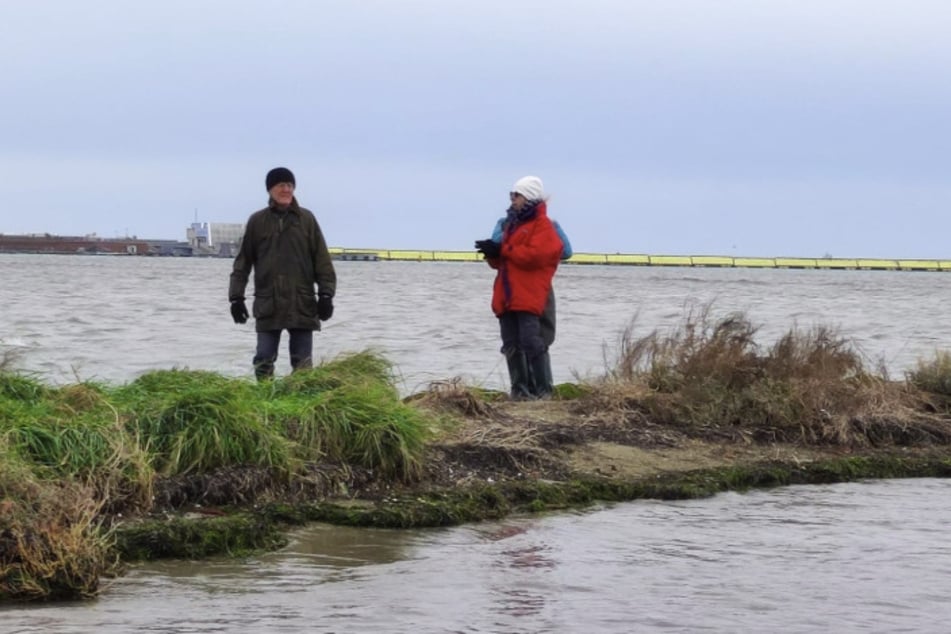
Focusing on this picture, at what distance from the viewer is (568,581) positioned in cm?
691

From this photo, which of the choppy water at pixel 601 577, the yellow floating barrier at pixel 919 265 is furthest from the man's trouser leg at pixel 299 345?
the yellow floating barrier at pixel 919 265

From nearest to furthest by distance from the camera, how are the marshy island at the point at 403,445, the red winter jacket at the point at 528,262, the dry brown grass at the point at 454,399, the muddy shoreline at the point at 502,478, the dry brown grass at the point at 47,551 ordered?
the dry brown grass at the point at 47,551, the marshy island at the point at 403,445, the muddy shoreline at the point at 502,478, the dry brown grass at the point at 454,399, the red winter jacket at the point at 528,262

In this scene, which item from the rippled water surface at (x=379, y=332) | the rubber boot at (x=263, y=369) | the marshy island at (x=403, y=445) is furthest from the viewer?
the rippled water surface at (x=379, y=332)

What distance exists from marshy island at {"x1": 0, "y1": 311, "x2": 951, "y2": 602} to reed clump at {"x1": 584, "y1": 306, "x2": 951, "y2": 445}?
0.02 meters

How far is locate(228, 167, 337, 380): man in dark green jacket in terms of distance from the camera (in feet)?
37.0

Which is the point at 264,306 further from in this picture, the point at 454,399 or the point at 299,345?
the point at 454,399

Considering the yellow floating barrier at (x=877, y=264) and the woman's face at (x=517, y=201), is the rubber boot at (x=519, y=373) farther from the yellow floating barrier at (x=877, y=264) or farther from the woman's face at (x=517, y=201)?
the yellow floating barrier at (x=877, y=264)

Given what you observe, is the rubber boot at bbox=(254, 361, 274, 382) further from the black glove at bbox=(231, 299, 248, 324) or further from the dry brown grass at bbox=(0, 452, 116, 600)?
the dry brown grass at bbox=(0, 452, 116, 600)

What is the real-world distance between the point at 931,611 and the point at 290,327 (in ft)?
19.1

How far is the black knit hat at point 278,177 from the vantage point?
36.9 ft

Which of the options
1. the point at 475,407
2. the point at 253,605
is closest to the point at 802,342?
the point at 475,407

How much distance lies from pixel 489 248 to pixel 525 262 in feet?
1.07

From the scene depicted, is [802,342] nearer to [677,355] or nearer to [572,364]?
[677,355]

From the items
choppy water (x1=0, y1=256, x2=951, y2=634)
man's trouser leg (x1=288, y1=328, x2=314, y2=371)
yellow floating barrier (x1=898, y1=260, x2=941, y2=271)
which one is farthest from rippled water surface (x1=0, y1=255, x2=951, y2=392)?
yellow floating barrier (x1=898, y1=260, x2=941, y2=271)
